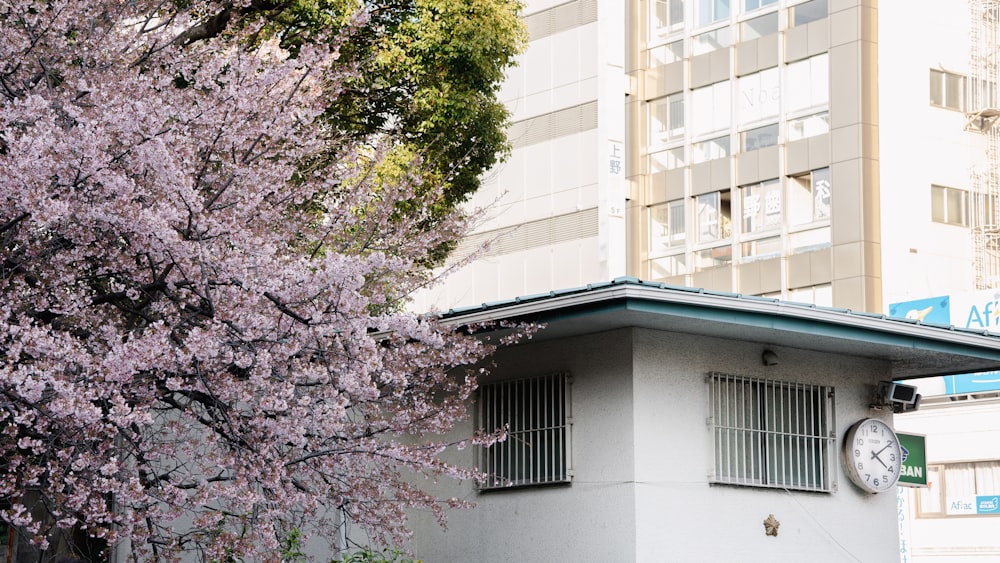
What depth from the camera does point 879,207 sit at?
38.9m

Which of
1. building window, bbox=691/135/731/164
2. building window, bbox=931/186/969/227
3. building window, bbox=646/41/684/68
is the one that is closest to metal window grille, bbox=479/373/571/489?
building window, bbox=931/186/969/227

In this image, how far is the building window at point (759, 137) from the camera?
4134 centimetres

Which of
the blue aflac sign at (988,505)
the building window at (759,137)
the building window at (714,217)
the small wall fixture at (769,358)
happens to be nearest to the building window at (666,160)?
the building window at (714,217)

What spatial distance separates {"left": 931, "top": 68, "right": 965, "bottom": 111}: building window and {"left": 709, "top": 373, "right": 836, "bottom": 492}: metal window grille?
29034 mm

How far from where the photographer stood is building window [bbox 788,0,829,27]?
40656 millimetres

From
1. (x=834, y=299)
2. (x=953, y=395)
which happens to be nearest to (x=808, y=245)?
(x=834, y=299)

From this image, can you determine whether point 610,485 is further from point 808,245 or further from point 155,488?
point 808,245

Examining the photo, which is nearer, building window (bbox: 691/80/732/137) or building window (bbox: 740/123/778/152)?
building window (bbox: 740/123/778/152)

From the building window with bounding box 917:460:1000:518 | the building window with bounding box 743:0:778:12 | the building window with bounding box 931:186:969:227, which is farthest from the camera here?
the building window with bounding box 743:0:778:12

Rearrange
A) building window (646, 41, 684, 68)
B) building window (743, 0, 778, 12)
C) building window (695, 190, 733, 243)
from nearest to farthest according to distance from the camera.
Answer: building window (743, 0, 778, 12) → building window (695, 190, 733, 243) → building window (646, 41, 684, 68)

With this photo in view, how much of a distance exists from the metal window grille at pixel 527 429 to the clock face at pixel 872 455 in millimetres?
2796

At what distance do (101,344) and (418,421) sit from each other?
9.01 ft

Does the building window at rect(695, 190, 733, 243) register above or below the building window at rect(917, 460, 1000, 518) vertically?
above

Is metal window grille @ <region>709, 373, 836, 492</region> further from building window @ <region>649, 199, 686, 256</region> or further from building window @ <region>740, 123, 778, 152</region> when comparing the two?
building window @ <region>649, 199, 686, 256</region>
